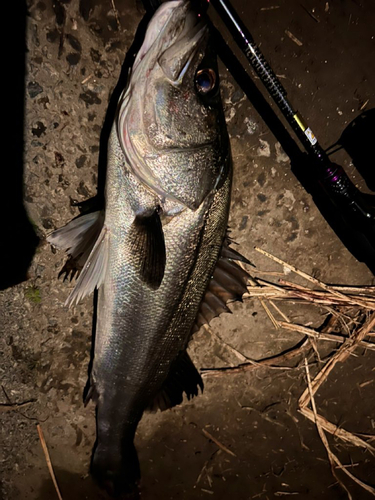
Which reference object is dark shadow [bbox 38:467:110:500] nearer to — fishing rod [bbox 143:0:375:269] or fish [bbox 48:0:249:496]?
fish [bbox 48:0:249:496]

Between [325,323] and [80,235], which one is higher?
[80,235]

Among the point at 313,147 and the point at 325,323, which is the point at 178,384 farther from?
the point at 313,147

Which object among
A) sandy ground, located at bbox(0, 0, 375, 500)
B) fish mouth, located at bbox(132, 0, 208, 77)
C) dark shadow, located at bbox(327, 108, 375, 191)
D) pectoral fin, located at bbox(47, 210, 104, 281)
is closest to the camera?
fish mouth, located at bbox(132, 0, 208, 77)

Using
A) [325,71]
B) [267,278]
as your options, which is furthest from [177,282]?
[325,71]

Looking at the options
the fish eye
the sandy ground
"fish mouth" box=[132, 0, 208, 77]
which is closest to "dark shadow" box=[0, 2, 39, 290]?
the sandy ground

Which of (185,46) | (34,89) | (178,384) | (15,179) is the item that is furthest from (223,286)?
(34,89)

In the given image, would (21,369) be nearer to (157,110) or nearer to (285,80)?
(157,110)

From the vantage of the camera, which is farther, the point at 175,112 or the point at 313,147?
the point at 313,147

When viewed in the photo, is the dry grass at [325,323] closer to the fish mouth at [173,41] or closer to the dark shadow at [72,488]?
the dark shadow at [72,488]
